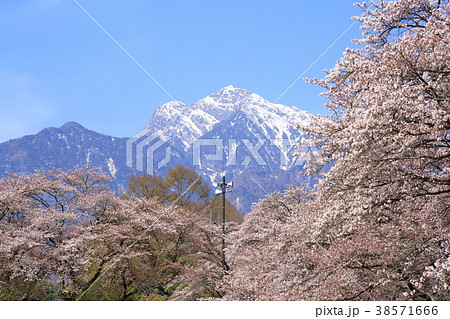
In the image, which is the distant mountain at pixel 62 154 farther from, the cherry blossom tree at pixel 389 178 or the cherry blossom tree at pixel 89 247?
the cherry blossom tree at pixel 389 178

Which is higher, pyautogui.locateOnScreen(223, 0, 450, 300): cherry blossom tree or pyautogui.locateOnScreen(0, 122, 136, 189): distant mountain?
pyautogui.locateOnScreen(0, 122, 136, 189): distant mountain

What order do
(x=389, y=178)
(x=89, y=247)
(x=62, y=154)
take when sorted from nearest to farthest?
(x=389, y=178) < (x=89, y=247) < (x=62, y=154)

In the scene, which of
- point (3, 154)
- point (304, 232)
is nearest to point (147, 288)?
point (304, 232)

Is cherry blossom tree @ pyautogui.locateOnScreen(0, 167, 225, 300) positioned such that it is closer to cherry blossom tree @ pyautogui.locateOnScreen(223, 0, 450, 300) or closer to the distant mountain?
cherry blossom tree @ pyautogui.locateOnScreen(223, 0, 450, 300)

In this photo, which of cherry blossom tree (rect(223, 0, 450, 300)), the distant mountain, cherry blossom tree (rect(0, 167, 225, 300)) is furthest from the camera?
the distant mountain

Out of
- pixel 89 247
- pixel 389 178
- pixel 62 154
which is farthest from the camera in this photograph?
pixel 62 154

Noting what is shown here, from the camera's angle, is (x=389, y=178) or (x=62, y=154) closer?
(x=389, y=178)

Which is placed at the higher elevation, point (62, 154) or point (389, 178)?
point (62, 154)

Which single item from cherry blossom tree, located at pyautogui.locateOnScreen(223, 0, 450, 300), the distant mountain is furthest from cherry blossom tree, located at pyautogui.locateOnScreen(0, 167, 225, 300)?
the distant mountain

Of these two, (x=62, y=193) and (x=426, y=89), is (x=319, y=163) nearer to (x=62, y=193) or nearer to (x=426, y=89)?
(x=426, y=89)

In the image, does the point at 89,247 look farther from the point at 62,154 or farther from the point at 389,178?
the point at 62,154

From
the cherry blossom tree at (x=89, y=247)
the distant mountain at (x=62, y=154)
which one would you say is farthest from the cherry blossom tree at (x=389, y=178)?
the distant mountain at (x=62, y=154)

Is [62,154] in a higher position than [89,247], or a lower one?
higher

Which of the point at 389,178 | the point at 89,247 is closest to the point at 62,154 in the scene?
the point at 89,247
